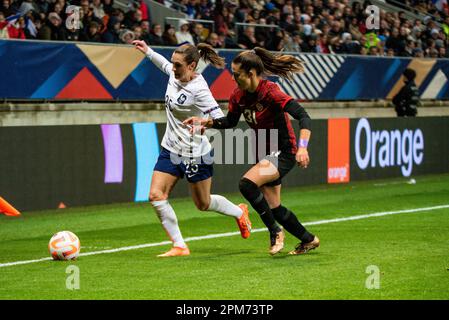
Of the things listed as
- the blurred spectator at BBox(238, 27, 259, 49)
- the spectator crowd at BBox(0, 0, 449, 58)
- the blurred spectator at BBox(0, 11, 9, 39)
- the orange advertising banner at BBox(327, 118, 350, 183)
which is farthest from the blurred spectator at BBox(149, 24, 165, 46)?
the orange advertising banner at BBox(327, 118, 350, 183)

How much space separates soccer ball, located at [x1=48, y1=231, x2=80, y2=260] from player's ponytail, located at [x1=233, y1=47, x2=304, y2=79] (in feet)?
8.50

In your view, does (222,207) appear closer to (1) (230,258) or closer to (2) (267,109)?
(1) (230,258)

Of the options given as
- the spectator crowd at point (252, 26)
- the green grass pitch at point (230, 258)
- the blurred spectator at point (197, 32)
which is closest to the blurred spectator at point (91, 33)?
the spectator crowd at point (252, 26)

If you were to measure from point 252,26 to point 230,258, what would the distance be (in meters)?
13.9

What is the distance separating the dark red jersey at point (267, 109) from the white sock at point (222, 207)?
1.08 meters

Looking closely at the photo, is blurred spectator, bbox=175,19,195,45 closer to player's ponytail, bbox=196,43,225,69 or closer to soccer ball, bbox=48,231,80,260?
Result: player's ponytail, bbox=196,43,225,69

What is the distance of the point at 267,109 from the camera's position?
10828 millimetres

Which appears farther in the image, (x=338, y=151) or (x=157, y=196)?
(x=338, y=151)

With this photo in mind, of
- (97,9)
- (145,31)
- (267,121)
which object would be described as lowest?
(267,121)

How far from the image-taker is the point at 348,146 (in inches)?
914

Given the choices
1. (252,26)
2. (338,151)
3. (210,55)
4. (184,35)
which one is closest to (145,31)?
(184,35)
